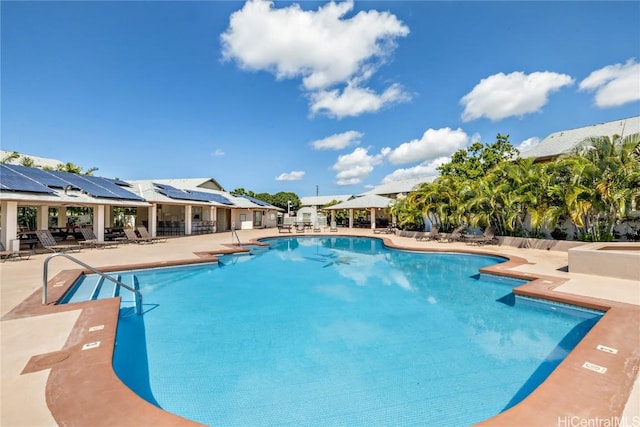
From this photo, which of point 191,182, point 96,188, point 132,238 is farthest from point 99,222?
point 191,182

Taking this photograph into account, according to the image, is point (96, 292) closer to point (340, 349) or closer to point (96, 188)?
point (340, 349)

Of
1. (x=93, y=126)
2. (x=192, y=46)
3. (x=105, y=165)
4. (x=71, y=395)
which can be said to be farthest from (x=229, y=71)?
(x=105, y=165)

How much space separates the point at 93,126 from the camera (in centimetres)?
2000

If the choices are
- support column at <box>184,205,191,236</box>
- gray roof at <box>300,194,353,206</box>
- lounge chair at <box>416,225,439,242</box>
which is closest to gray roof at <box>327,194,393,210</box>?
lounge chair at <box>416,225,439,242</box>

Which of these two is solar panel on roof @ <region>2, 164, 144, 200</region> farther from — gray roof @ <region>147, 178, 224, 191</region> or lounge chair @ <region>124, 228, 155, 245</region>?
gray roof @ <region>147, 178, 224, 191</region>

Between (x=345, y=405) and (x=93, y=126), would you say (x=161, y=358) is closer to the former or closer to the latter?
(x=345, y=405)

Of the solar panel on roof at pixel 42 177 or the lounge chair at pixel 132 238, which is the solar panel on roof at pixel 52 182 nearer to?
the solar panel on roof at pixel 42 177

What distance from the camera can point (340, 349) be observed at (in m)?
4.98

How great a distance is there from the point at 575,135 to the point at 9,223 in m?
31.0

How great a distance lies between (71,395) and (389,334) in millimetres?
4654

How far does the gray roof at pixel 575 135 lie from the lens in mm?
17797

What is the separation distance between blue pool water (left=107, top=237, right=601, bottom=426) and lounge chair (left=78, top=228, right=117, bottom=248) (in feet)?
21.8

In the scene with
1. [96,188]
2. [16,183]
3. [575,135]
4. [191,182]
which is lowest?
[16,183]

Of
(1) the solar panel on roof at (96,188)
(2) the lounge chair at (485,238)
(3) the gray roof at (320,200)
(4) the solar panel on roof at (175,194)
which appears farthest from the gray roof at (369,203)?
(3) the gray roof at (320,200)
